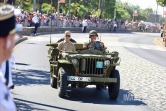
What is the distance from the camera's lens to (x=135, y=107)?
1030 cm

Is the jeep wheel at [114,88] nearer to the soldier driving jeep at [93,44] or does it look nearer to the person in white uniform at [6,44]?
the soldier driving jeep at [93,44]

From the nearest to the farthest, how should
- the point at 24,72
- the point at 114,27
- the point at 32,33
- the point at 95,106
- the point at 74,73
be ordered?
the point at 95,106, the point at 74,73, the point at 24,72, the point at 32,33, the point at 114,27

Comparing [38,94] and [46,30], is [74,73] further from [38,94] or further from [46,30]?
[46,30]

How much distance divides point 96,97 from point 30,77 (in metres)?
3.44

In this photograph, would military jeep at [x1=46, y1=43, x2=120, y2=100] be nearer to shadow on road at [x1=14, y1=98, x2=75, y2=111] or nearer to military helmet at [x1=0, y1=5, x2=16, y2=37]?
shadow on road at [x1=14, y1=98, x2=75, y2=111]

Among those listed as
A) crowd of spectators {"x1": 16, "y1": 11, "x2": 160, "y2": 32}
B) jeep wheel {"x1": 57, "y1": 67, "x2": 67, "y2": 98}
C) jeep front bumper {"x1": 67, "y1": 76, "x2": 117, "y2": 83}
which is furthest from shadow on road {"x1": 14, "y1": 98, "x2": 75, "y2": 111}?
crowd of spectators {"x1": 16, "y1": 11, "x2": 160, "y2": 32}

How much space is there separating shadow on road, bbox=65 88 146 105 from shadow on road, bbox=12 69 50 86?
1415 millimetres

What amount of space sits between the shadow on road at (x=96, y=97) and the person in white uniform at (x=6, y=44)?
858 cm

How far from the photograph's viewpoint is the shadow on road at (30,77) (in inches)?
518

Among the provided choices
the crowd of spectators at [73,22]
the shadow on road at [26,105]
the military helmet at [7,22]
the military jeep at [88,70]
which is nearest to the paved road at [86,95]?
the shadow on road at [26,105]

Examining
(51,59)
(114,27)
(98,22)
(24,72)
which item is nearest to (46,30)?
(98,22)

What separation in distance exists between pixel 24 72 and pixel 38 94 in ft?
14.7

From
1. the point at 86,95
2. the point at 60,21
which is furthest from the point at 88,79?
the point at 60,21

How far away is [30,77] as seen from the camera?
14336 millimetres
